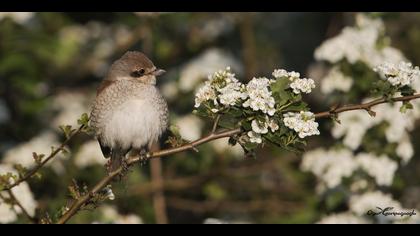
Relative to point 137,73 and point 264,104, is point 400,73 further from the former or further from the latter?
point 137,73

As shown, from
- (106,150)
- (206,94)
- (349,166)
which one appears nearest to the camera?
(206,94)

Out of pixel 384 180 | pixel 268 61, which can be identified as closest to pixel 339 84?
pixel 384 180

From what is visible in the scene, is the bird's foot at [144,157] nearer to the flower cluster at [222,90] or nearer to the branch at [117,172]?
the branch at [117,172]

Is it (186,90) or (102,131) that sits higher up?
(186,90)

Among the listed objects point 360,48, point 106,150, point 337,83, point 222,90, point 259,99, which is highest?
point 360,48

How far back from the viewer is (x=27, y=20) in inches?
299

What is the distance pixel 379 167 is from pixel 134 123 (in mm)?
2005

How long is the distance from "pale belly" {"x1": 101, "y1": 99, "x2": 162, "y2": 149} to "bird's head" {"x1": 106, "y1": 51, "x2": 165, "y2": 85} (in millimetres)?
270

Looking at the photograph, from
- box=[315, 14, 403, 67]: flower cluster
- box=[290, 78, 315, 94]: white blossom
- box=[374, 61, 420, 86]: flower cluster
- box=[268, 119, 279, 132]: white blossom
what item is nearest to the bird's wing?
box=[315, 14, 403, 67]: flower cluster

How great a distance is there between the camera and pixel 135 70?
222 inches

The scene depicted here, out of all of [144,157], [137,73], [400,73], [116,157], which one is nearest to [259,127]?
[400,73]

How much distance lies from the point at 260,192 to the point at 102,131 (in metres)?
2.97

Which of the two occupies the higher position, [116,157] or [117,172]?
[116,157]

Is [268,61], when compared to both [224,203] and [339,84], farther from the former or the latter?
[339,84]
